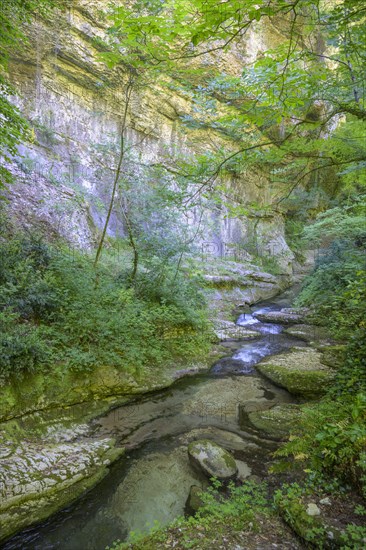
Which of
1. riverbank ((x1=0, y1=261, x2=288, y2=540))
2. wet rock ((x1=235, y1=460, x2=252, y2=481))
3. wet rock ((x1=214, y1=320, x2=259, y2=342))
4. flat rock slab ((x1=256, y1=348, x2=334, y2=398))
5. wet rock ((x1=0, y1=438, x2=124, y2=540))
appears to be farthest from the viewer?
wet rock ((x1=214, y1=320, x2=259, y2=342))

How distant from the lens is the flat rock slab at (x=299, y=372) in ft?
19.8

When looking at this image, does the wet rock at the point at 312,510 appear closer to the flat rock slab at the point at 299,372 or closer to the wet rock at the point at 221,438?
the wet rock at the point at 221,438

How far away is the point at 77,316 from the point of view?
5.82 m

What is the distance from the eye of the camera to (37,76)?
42.3 ft

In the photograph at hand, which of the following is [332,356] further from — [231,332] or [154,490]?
[154,490]

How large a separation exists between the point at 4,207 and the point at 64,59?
10568 mm

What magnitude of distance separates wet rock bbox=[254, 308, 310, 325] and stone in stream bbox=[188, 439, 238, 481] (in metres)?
9.47

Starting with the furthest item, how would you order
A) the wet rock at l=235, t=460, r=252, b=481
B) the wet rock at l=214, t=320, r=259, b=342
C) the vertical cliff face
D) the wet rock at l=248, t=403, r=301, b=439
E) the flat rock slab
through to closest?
the wet rock at l=214, t=320, r=259, b=342
the vertical cliff face
the flat rock slab
the wet rock at l=248, t=403, r=301, b=439
the wet rock at l=235, t=460, r=252, b=481

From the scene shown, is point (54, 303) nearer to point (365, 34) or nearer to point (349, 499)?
point (349, 499)

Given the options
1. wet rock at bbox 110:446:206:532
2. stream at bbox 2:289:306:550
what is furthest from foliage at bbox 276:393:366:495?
Result: wet rock at bbox 110:446:206:532

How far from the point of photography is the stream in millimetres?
3107

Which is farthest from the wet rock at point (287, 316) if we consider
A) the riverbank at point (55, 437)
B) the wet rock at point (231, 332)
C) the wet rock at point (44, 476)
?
the wet rock at point (44, 476)

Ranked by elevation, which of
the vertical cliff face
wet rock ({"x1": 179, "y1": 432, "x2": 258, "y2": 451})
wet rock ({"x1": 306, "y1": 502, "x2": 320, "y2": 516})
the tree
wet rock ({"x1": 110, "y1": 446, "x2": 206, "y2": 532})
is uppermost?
the vertical cliff face

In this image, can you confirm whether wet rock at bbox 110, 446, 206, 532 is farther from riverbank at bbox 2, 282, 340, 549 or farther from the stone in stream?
the stone in stream
